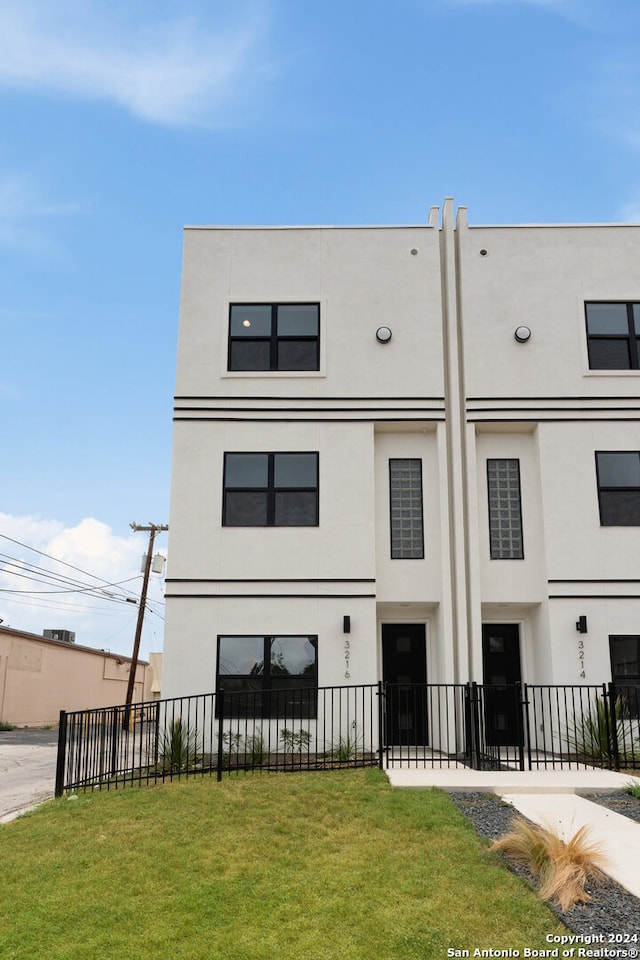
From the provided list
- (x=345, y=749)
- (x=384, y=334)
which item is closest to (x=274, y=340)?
(x=384, y=334)

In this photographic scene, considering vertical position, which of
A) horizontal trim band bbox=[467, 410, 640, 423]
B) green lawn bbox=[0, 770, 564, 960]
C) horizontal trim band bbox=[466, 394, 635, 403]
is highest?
horizontal trim band bbox=[466, 394, 635, 403]

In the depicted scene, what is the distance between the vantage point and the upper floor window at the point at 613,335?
15.1m

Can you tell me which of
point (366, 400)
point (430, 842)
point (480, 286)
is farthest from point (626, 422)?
point (430, 842)

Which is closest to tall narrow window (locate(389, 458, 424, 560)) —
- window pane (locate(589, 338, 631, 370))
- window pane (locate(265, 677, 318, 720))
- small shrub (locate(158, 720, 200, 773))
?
window pane (locate(265, 677, 318, 720))

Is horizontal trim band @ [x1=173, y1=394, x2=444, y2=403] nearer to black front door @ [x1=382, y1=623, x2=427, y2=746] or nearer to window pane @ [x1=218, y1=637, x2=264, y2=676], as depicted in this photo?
black front door @ [x1=382, y1=623, x2=427, y2=746]

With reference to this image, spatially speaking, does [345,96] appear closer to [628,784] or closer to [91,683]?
[628,784]

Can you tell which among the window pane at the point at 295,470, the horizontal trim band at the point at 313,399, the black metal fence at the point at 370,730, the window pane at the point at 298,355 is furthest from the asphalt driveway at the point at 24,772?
the window pane at the point at 298,355

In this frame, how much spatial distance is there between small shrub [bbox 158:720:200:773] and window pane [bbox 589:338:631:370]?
1000 centimetres

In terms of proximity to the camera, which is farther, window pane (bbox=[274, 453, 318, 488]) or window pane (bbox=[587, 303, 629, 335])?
window pane (bbox=[587, 303, 629, 335])

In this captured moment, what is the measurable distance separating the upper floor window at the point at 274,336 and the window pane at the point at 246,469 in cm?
180

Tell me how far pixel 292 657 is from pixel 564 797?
582cm

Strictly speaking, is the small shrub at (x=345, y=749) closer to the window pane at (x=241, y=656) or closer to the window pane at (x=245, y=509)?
the window pane at (x=241, y=656)

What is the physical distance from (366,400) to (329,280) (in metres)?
2.59

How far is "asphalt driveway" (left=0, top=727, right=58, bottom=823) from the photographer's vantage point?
35.8 ft
